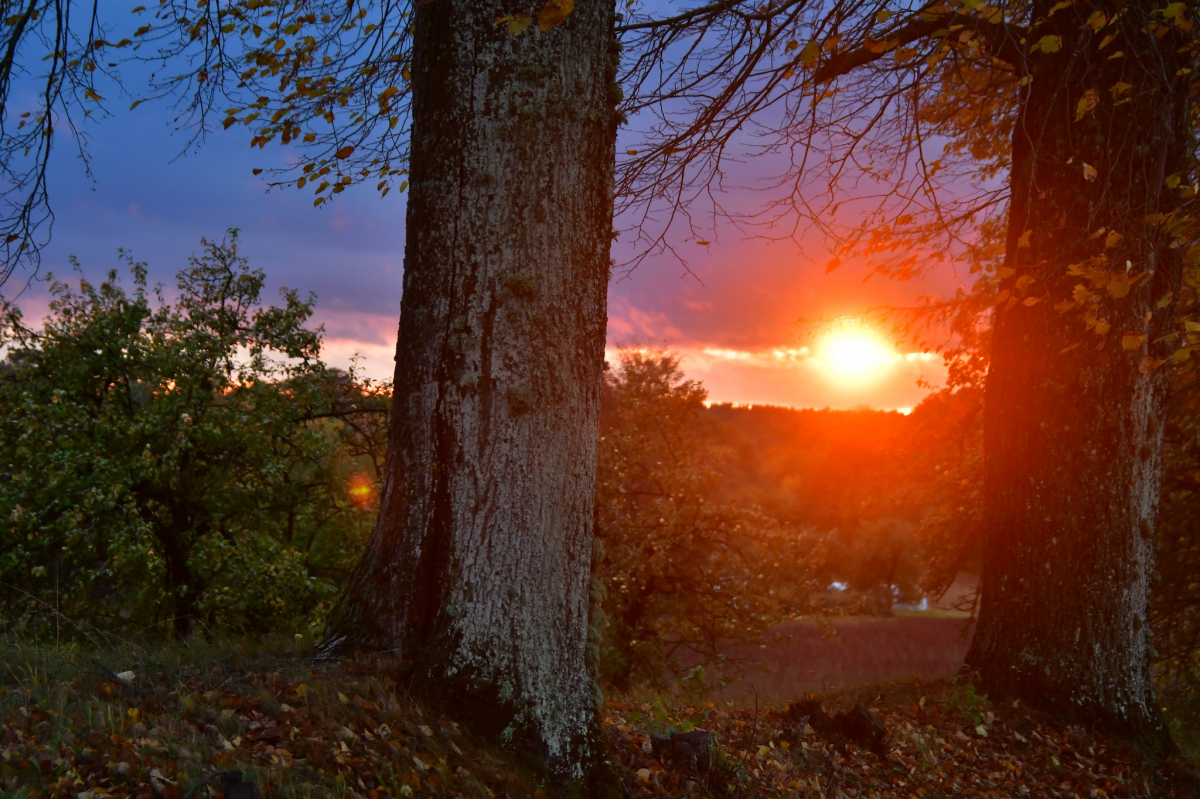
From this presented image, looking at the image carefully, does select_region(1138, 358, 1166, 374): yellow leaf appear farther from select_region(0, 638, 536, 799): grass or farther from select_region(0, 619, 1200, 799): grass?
select_region(0, 638, 536, 799): grass

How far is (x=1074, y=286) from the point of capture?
19.2ft

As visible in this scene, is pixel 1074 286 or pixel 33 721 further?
pixel 1074 286

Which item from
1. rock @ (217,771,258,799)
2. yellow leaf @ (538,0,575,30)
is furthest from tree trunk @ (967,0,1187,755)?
rock @ (217,771,258,799)

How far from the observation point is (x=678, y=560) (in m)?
14.8

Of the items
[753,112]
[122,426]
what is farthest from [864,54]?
[122,426]

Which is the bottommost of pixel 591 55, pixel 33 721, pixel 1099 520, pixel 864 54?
pixel 33 721

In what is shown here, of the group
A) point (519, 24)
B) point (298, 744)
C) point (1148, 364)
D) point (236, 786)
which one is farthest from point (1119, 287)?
point (236, 786)

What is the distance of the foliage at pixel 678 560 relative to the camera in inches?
562

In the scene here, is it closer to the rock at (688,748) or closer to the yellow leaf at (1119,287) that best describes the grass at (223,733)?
the rock at (688,748)

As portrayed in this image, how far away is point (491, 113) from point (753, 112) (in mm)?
3970

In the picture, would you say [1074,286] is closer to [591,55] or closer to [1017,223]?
[1017,223]

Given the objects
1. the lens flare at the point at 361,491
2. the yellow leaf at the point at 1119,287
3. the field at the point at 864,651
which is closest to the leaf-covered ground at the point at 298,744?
the yellow leaf at the point at 1119,287

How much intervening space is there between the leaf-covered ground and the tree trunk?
119cm

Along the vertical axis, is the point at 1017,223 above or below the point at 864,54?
below
